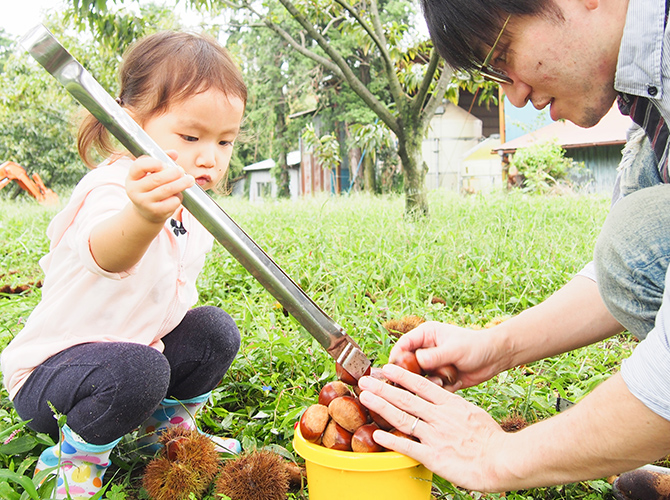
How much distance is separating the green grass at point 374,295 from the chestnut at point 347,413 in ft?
0.88

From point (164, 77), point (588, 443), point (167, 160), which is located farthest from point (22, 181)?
point (588, 443)

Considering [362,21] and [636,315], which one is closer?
[636,315]

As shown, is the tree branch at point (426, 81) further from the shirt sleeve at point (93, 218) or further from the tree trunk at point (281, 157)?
the tree trunk at point (281, 157)

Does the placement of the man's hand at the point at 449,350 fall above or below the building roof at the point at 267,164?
above

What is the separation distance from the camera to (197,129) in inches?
56.6

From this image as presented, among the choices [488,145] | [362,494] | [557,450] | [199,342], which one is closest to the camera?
[557,450]

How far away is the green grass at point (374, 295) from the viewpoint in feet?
5.29

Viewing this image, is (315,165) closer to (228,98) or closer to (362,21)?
(362,21)

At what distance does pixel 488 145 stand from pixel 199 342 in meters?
13.8

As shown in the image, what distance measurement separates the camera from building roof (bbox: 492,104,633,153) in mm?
10422

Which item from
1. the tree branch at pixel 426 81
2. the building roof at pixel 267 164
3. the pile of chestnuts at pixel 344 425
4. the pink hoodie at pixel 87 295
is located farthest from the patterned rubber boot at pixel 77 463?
the building roof at pixel 267 164

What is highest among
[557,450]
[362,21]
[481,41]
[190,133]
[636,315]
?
[362,21]

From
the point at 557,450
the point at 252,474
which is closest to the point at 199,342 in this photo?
the point at 252,474

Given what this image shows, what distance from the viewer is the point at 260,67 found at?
716 inches
